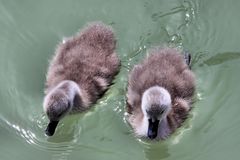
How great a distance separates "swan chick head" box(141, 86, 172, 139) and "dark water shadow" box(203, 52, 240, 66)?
96cm

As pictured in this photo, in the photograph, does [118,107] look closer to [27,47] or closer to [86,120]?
[86,120]

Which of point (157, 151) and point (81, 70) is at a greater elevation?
point (81, 70)

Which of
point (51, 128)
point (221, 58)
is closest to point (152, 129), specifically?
point (51, 128)

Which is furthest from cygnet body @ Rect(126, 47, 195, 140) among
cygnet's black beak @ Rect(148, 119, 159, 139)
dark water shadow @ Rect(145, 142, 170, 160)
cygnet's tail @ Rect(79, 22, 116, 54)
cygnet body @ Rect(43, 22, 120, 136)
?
cygnet's tail @ Rect(79, 22, 116, 54)

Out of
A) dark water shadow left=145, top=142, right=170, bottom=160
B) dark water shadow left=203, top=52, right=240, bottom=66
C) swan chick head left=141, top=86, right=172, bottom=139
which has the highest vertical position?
swan chick head left=141, top=86, right=172, bottom=139

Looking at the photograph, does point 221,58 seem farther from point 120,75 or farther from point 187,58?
point 120,75

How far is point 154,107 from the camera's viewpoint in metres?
5.36

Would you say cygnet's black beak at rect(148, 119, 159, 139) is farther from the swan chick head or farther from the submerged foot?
the submerged foot

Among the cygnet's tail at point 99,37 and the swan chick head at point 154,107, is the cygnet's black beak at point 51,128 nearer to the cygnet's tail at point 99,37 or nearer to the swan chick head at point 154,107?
the swan chick head at point 154,107

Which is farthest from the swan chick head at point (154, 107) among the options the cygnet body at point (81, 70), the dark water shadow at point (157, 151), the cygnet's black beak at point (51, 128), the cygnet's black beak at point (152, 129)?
the cygnet's black beak at point (51, 128)

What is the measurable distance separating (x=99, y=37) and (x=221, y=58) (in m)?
1.21

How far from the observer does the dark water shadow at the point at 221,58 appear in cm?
639

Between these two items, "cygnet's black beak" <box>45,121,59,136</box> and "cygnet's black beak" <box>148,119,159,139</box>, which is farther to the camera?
"cygnet's black beak" <box>45,121,59,136</box>

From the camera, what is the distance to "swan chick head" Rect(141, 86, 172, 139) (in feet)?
17.6
